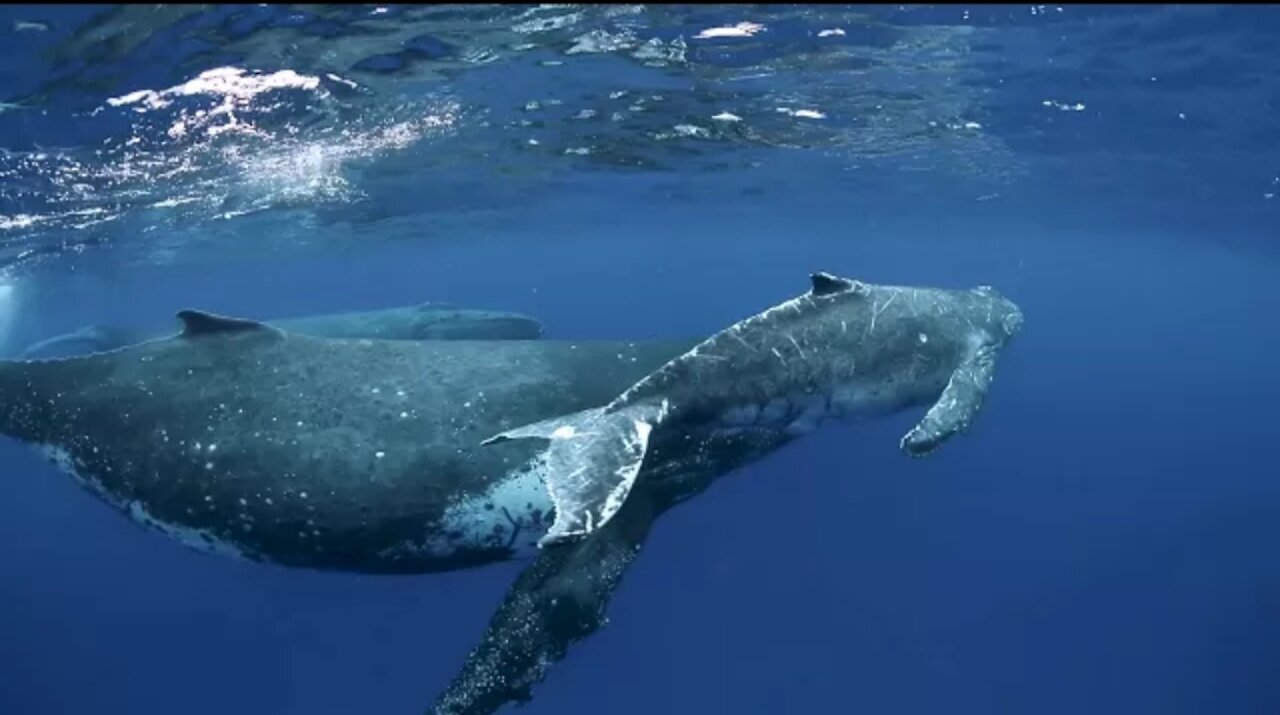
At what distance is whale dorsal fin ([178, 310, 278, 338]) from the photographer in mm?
9039

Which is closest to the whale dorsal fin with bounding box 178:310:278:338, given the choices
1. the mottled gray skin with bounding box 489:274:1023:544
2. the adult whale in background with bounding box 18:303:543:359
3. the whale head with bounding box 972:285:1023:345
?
the mottled gray skin with bounding box 489:274:1023:544

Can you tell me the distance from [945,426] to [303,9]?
9.70 metres

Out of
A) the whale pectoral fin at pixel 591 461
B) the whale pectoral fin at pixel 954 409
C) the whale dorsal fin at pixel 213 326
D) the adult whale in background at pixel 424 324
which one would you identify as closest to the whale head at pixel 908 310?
the whale pectoral fin at pixel 954 409

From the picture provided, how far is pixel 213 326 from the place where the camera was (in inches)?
360

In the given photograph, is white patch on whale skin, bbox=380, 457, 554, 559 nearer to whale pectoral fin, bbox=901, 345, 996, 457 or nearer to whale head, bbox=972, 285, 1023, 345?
whale pectoral fin, bbox=901, 345, 996, 457

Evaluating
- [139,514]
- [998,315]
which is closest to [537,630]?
[139,514]

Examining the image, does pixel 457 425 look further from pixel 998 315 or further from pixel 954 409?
pixel 998 315

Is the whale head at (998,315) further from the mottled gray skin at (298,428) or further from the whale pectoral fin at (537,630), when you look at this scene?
the whale pectoral fin at (537,630)

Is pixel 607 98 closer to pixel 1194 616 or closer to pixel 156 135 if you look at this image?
pixel 156 135

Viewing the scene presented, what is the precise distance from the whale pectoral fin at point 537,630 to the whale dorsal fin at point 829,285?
3.06 m

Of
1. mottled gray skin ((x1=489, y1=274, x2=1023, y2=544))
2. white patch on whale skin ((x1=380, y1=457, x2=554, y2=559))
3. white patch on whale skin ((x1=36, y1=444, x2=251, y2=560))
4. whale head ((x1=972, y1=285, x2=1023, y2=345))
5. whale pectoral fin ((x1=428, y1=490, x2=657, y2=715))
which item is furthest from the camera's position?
whale head ((x1=972, y1=285, x2=1023, y2=345))

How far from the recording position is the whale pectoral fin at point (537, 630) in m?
7.23

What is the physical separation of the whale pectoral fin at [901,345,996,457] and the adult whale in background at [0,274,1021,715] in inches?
0.9

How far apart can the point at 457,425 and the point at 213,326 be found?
9.30ft
